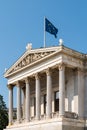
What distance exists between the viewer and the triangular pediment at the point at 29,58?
40.5 m

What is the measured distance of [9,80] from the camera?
47.9m

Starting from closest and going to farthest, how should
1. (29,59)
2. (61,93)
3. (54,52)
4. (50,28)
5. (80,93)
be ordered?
(61,93), (54,52), (80,93), (29,59), (50,28)

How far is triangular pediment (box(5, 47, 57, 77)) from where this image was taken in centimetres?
4047

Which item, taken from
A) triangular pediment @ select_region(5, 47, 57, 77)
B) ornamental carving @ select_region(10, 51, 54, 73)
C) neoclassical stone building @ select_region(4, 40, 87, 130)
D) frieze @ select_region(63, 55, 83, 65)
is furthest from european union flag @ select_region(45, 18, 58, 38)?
frieze @ select_region(63, 55, 83, 65)

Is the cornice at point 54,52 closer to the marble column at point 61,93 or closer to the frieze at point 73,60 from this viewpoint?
the frieze at point 73,60

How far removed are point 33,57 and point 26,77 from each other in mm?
2854

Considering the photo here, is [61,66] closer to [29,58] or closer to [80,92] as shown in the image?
[80,92]

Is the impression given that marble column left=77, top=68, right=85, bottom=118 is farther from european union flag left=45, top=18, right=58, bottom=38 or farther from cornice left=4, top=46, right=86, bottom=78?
european union flag left=45, top=18, right=58, bottom=38

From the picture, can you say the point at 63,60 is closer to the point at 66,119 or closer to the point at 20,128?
the point at 66,119

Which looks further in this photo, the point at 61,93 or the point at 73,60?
the point at 73,60

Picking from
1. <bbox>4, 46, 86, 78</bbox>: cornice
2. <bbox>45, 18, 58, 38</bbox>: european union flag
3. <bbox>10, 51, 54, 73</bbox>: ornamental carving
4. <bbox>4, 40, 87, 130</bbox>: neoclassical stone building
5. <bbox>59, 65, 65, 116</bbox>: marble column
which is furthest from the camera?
<bbox>45, 18, 58, 38</bbox>: european union flag

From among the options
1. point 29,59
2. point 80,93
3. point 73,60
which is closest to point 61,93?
point 80,93

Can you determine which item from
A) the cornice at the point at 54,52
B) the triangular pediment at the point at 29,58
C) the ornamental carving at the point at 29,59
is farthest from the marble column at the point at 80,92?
the ornamental carving at the point at 29,59

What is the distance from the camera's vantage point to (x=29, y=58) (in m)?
43.9
